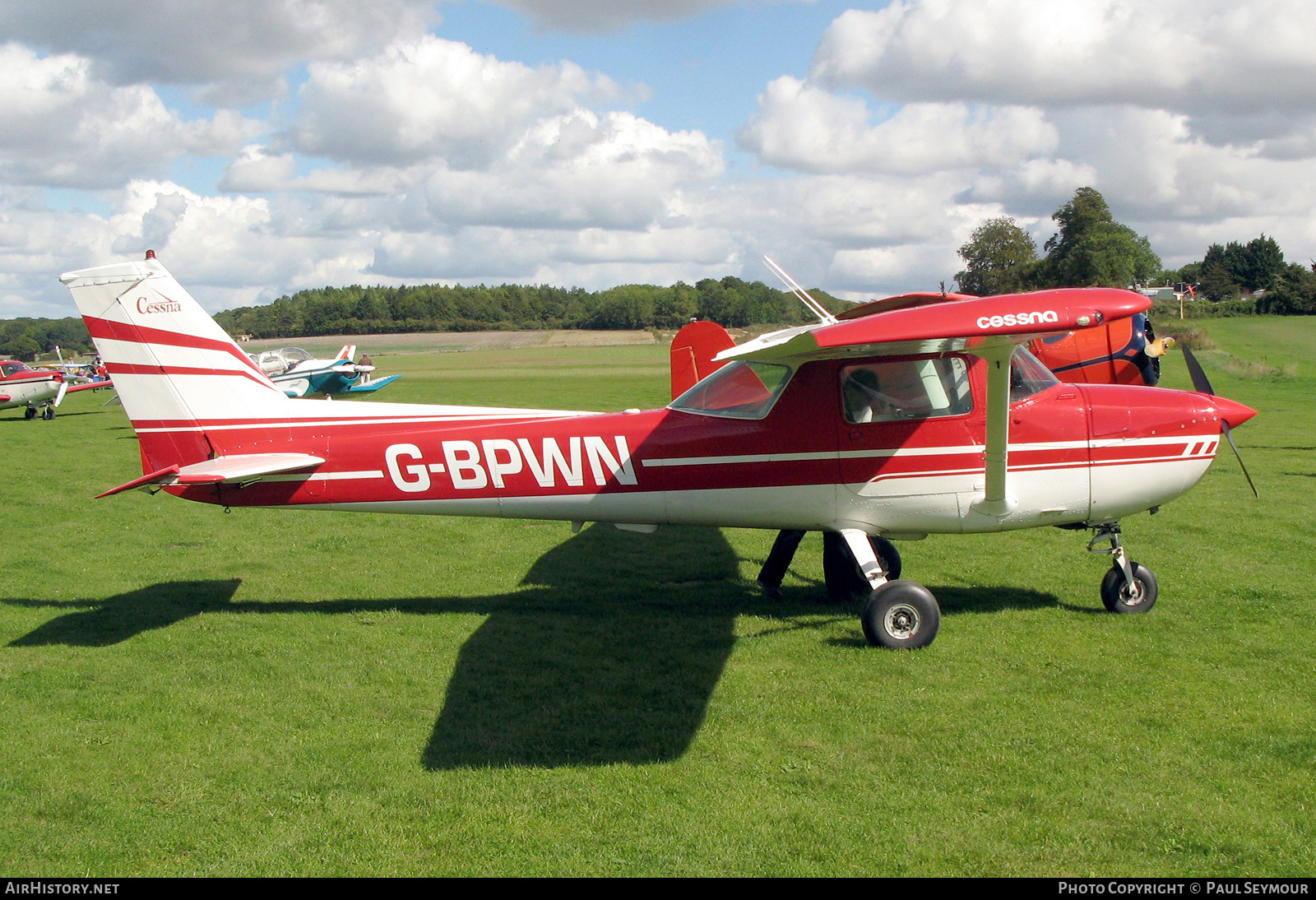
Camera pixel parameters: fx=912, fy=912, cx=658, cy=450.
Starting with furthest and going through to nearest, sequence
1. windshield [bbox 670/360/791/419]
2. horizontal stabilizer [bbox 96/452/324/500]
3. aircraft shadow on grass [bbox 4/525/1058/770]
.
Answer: windshield [bbox 670/360/791/419] < horizontal stabilizer [bbox 96/452/324/500] < aircraft shadow on grass [bbox 4/525/1058/770]

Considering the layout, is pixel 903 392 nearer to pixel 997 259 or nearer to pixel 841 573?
pixel 841 573

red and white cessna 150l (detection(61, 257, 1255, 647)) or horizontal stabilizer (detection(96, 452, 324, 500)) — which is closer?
horizontal stabilizer (detection(96, 452, 324, 500))

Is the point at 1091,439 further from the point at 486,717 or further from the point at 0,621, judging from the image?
the point at 0,621

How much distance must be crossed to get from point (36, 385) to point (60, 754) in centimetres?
2641

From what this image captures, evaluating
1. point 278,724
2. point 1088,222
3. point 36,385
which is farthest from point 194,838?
point 1088,222

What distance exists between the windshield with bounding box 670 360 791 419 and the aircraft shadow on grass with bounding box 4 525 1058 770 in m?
1.65

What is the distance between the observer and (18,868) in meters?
3.79

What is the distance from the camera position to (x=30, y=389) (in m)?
26.5

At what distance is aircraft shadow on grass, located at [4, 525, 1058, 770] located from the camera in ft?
16.4

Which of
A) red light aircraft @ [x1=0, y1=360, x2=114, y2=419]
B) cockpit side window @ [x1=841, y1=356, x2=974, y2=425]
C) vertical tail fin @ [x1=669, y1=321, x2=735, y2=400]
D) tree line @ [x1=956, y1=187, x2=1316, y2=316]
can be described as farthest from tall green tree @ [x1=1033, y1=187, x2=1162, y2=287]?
red light aircraft @ [x1=0, y1=360, x2=114, y2=419]

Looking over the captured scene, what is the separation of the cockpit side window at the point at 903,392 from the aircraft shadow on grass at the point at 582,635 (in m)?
1.65

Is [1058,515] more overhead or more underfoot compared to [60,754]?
more overhead

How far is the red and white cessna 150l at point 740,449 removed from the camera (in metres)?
6.55

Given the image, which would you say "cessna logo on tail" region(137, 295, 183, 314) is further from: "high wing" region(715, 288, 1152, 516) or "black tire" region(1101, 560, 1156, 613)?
"black tire" region(1101, 560, 1156, 613)
